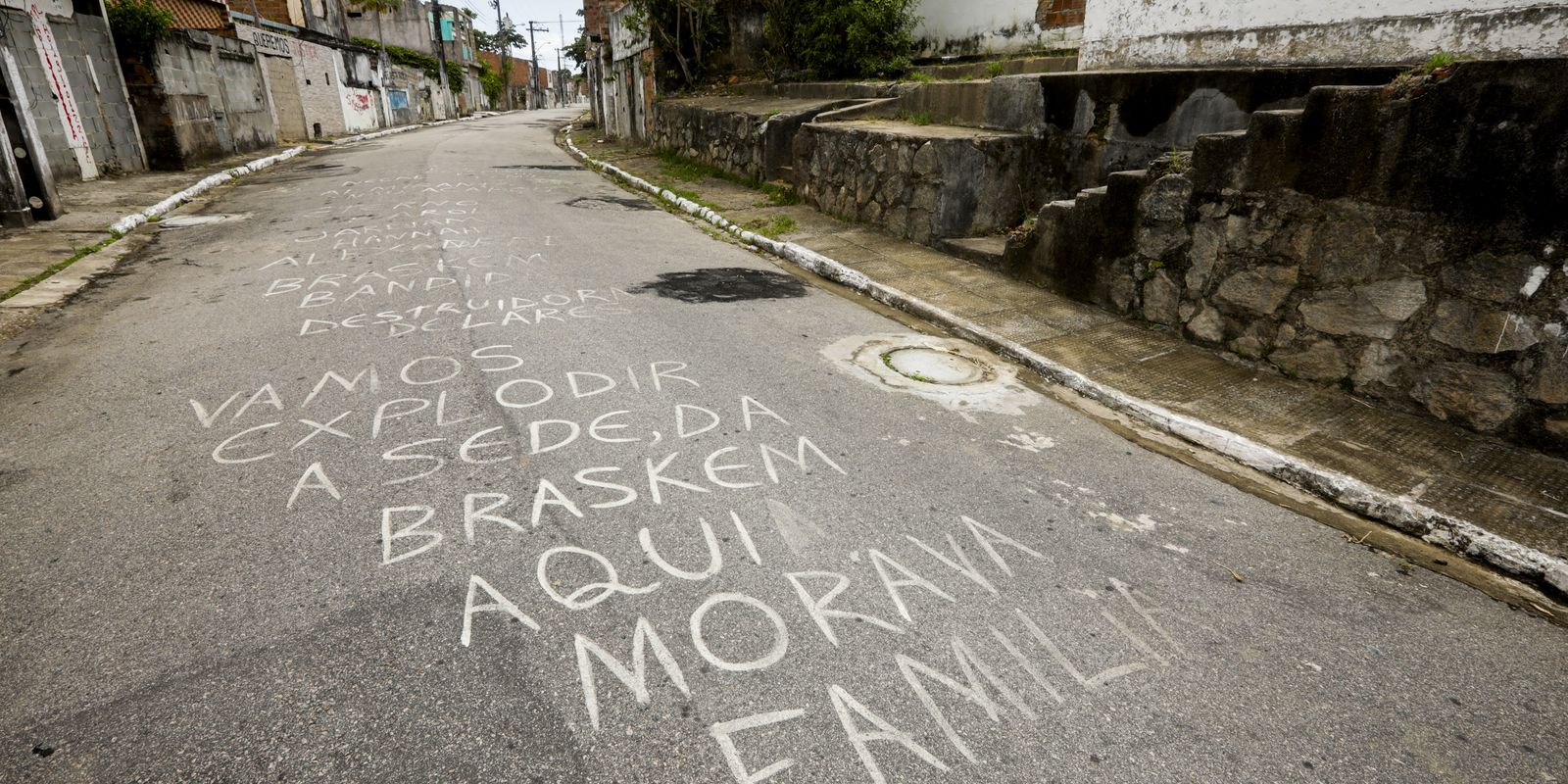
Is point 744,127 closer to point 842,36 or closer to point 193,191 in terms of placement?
point 842,36

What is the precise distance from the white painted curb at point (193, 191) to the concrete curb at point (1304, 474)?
32.5 feet

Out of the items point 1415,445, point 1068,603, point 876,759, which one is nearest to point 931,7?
point 1415,445

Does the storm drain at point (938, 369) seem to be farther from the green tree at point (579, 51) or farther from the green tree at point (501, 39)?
the green tree at point (501, 39)

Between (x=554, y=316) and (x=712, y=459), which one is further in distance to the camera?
(x=554, y=316)

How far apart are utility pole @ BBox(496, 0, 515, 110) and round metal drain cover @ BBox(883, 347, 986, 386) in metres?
72.9

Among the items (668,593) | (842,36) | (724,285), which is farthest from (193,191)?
(668,593)

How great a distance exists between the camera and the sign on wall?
20078 mm

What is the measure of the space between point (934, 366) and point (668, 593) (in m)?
3.03

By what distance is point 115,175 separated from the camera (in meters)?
12.9

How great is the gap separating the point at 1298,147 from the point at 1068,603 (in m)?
3.65

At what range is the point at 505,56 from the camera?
238 ft

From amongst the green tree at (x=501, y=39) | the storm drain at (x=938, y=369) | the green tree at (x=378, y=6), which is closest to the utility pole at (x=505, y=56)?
the green tree at (x=501, y=39)

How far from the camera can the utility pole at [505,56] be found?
69375 millimetres

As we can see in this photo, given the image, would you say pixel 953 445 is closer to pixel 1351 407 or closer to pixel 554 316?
pixel 1351 407
